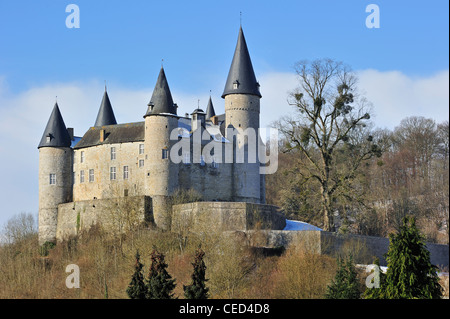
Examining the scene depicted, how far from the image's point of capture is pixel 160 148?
48.1 meters

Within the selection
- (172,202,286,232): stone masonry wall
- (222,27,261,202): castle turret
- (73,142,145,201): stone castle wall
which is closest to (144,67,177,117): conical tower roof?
(73,142,145,201): stone castle wall

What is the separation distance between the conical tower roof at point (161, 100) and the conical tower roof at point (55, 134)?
7.18 metres

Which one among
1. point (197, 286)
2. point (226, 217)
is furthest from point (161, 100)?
point (197, 286)

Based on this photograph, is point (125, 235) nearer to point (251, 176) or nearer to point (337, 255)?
point (251, 176)

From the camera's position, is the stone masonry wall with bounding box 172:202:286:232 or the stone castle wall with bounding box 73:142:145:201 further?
the stone castle wall with bounding box 73:142:145:201

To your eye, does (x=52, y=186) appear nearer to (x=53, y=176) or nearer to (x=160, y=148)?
(x=53, y=176)

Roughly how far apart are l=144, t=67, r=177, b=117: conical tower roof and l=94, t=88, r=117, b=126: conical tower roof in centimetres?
972

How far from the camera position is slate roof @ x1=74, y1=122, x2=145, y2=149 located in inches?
1978

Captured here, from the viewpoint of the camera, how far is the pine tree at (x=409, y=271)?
26469 mm

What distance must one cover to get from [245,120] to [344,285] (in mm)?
17671

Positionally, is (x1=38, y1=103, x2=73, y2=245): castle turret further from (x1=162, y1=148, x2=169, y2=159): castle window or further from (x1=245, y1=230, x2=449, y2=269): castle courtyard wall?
(x1=245, y1=230, x2=449, y2=269): castle courtyard wall

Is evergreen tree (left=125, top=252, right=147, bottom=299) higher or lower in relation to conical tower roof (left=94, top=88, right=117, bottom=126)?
lower

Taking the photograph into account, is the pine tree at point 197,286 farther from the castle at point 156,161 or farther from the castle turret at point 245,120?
the castle turret at point 245,120
